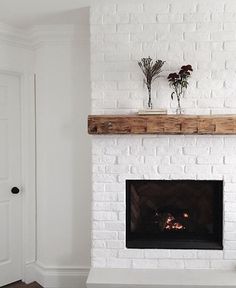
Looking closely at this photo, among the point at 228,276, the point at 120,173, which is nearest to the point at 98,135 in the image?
Answer: the point at 120,173

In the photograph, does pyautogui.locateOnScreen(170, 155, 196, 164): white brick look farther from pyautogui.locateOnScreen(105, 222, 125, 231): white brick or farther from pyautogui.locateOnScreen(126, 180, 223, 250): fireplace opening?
pyautogui.locateOnScreen(105, 222, 125, 231): white brick

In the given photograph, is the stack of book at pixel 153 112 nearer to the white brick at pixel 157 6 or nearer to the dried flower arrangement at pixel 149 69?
the dried flower arrangement at pixel 149 69

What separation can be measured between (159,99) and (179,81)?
22cm

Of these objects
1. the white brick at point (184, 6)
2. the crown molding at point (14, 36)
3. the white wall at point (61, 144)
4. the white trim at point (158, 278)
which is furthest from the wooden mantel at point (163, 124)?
the crown molding at point (14, 36)

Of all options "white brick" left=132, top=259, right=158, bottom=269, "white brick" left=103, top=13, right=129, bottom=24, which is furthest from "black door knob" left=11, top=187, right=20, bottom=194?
"white brick" left=103, top=13, right=129, bottom=24

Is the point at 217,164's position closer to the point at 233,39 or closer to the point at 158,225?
the point at 158,225

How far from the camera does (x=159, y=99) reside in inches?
99.0

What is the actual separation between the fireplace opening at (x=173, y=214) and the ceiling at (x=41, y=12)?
1.51 meters

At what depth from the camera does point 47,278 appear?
2979 millimetres

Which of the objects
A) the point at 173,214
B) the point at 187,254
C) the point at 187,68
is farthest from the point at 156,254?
the point at 187,68

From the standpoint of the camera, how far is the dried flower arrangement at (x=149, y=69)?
244cm

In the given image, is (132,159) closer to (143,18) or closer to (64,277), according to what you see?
(143,18)

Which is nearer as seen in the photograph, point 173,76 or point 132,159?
point 173,76

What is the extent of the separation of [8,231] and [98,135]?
4.55 ft
